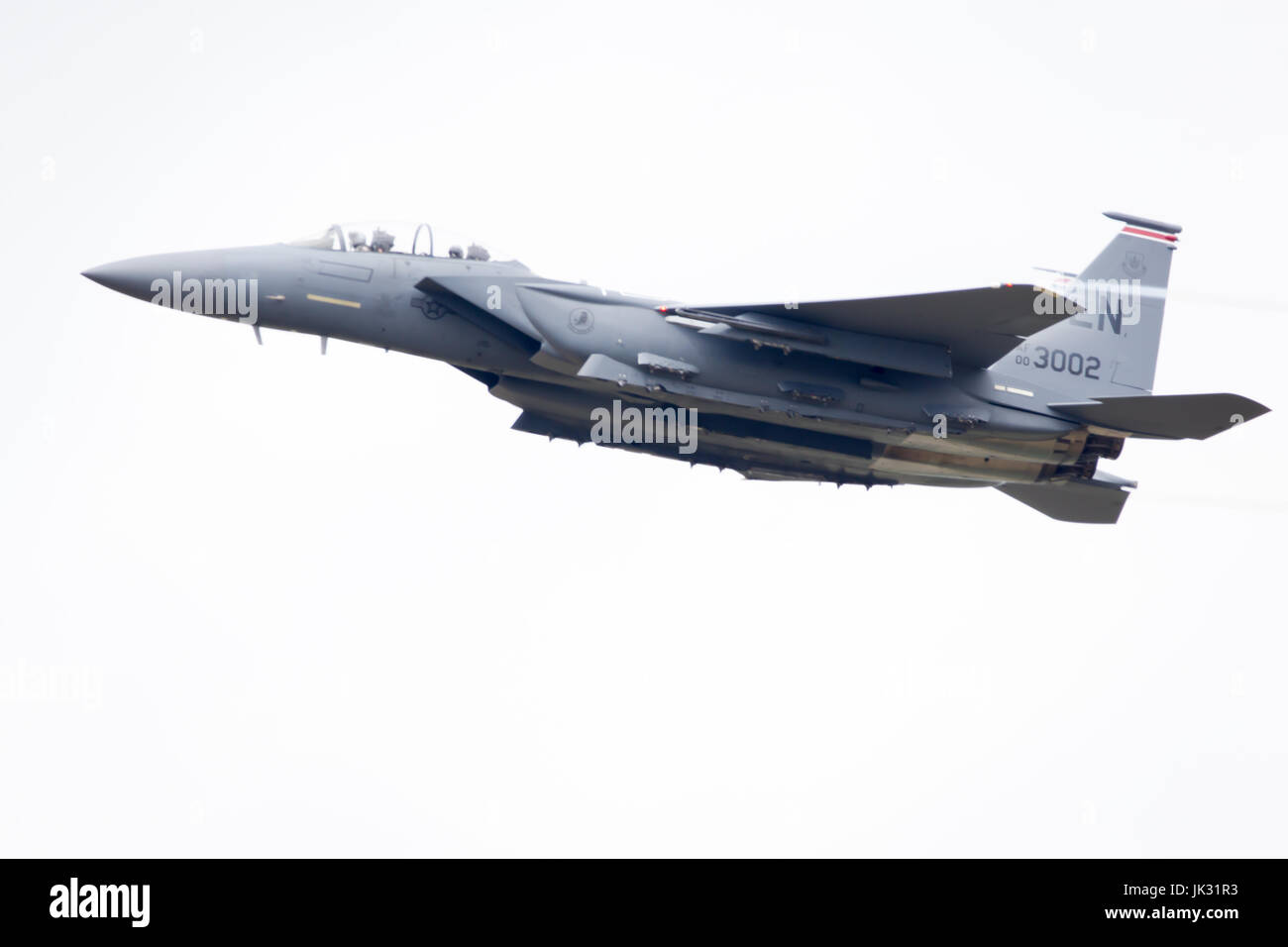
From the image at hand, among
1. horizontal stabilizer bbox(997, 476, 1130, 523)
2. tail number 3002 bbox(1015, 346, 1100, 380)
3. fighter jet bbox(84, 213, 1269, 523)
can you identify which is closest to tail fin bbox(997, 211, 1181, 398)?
tail number 3002 bbox(1015, 346, 1100, 380)

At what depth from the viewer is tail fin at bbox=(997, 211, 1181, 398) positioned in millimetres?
21312

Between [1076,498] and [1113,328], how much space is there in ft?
8.49

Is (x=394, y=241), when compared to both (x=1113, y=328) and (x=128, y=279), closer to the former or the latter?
(x=128, y=279)

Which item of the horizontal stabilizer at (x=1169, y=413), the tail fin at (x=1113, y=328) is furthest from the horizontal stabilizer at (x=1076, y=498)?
the horizontal stabilizer at (x=1169, y=413)

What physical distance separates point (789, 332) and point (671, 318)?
4.96 feet

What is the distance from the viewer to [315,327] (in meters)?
19.1

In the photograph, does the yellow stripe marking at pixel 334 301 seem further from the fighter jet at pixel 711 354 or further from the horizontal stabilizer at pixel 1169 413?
the horizontal stabilizer at pixel 1169 413

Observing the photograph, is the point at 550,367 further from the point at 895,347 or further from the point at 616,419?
the point at 895,347

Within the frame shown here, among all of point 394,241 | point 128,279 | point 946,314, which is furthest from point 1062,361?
point 128,279

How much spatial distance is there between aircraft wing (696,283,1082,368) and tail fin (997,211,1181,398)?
1494mm

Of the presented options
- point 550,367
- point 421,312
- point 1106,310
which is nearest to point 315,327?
point 421,312

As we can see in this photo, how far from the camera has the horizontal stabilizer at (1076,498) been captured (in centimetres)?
2205

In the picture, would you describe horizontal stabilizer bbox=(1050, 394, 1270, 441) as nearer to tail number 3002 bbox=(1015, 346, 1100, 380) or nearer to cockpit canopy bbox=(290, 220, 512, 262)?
tail number 3002 bbox=(1015, 346, 1100, 380)

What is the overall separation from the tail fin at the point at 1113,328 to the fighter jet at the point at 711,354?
0.19 metres
